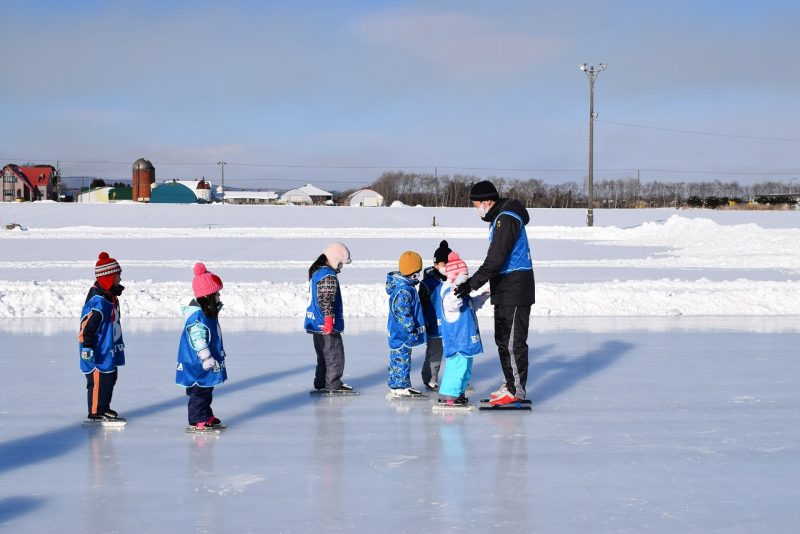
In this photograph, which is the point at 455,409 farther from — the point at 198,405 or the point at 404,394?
the point at 198,405

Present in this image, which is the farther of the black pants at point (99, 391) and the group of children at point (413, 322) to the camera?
the group of children at point (413, 322)

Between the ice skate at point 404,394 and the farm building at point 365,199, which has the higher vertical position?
the farm building at point 365,199

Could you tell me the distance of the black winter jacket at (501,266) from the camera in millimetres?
5805

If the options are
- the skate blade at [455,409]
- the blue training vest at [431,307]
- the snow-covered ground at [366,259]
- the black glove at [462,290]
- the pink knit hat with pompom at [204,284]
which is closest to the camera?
the pink knit hat with pompom at [204,284]

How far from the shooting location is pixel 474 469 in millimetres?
4500

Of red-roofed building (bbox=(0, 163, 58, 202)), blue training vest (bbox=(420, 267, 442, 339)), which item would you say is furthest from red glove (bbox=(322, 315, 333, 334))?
red-roofed building (bbox=(0, 163, 58, 202))

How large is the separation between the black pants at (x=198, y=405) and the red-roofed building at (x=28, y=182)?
9001 cm

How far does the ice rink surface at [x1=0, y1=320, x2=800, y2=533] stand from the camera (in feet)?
12.4

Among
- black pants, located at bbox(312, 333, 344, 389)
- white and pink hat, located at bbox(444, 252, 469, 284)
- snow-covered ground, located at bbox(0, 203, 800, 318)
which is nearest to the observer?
white and pink hat, located at bbox(444, 252, 469, 284)

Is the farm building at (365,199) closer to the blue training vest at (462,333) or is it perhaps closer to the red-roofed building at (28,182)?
the red-roofed building at (28,182)

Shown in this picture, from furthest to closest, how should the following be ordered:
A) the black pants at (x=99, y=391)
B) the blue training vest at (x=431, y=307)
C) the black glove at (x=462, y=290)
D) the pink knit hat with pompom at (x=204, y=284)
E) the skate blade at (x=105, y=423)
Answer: the blue training vest at (x=431, y=307), the black glove at (x=462, y=290), the black pants at (x=99, y=391), the skate blade at (x=105, y=423), the pink knit hat with pompom at (x=204, y=284)

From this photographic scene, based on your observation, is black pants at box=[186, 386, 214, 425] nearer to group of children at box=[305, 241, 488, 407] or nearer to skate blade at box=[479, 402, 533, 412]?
group of children at box=[305, 241, 488, 407]

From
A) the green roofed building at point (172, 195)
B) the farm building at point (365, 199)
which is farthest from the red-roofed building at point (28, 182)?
the farm building at point (365, 199)

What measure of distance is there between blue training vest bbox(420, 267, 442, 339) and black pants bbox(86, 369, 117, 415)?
2.49 meters
